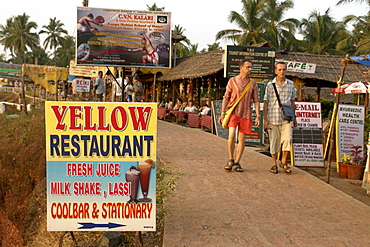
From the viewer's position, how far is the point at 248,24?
1356 inches

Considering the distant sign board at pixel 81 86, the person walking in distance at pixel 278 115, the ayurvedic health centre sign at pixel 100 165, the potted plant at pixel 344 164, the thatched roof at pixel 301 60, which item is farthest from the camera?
the distant sign board at pixel 81 86

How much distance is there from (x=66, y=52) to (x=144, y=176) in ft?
231

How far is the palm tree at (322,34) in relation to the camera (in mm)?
37594

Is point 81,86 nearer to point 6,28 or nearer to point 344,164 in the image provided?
point 344,164

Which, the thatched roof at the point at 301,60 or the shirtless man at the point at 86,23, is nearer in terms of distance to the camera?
the shirtless man at the point at 86,23

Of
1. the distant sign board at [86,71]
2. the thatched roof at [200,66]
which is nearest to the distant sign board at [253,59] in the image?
the thatched roof at [200,66]

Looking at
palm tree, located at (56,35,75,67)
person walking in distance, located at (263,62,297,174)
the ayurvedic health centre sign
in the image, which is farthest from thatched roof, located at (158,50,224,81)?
palm tree, located at (56,35,75,67)

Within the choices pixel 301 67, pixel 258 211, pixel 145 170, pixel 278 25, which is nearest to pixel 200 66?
pixel 301 67

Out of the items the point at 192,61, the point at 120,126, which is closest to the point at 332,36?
the point at 192,61

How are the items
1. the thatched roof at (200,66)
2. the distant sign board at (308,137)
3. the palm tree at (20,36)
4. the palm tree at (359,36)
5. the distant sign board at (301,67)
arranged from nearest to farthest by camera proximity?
1. the distant sign board at (308,137)
2. the thatched roof at (200,66)
3. the distant sign board at (301,67)
4. the palm tree at (359,36)
5. the palm tree at (20,36)

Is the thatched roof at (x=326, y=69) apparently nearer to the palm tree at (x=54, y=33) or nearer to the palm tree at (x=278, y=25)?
the palm tree at (x=278, y=25)

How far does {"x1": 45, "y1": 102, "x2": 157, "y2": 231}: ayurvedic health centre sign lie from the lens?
3160mm

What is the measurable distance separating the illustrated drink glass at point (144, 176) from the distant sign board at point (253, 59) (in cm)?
722

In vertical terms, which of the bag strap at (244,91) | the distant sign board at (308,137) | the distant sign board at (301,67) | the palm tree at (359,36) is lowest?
the distant sign board at (308,137)
